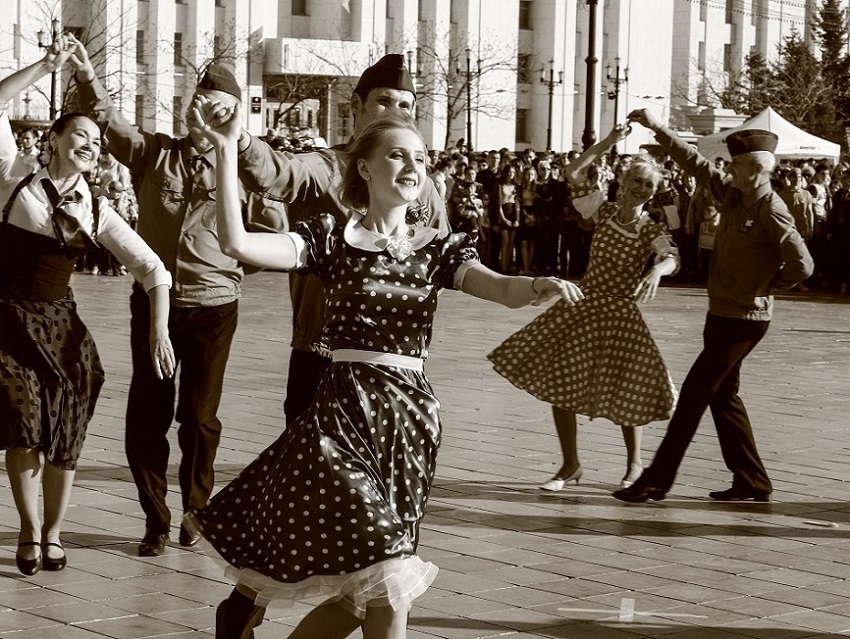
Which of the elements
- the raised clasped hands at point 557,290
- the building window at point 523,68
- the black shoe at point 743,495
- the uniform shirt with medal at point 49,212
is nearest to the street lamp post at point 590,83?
the black shoe at point 743,495

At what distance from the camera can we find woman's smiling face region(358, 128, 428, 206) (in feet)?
15.6

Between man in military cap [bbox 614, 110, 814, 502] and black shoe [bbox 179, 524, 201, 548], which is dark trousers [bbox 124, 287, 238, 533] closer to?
black shoe [bbox 179, 524, 201, 548]

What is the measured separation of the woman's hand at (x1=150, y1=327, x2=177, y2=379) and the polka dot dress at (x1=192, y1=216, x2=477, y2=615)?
161cm

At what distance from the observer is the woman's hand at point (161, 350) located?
6.27 m

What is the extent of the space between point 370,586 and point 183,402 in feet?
8.85

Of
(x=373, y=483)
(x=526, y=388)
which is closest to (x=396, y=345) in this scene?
(x=373, y=483)

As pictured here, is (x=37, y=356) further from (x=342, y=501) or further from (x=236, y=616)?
(x=342, y=501)

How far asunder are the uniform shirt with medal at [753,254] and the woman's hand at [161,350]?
2.89 m

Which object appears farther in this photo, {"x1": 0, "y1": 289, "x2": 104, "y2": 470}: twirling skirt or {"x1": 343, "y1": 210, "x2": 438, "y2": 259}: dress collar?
{"x1": 0, "y1": 289, "x2": 104, "y2": 470}: twirling skirt

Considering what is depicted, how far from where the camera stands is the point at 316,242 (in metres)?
4.77

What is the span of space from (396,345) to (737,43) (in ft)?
261

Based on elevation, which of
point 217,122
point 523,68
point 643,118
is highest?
point 523,68

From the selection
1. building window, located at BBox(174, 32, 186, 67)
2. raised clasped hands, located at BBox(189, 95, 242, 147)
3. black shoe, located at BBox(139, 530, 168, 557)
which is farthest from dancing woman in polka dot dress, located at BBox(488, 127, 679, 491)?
building window, located at BBox(174, 32, 186, 67)

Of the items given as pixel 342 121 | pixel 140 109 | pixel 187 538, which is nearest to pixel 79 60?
pixel 187 538
